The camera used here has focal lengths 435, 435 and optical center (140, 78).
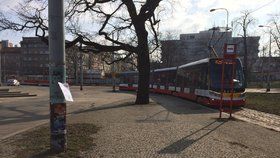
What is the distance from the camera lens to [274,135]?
12938 millimetres

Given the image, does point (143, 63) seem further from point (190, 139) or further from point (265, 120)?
point (190, 139)

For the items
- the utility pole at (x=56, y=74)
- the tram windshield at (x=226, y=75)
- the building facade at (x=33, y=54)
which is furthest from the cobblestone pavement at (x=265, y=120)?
the building facade at (x=33, y=54)

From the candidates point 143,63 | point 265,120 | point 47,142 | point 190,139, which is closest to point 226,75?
point 143,63

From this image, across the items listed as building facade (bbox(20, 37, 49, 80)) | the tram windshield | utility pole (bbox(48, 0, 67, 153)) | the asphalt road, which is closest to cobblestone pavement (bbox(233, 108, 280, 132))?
the tram windshield

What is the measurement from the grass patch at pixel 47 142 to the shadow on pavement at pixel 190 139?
1.85 metres

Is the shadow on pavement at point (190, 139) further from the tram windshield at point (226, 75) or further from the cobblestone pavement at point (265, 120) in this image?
the tram windshield at point (226, 75)

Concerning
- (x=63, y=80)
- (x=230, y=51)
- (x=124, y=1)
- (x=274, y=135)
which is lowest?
(x=274, y=135)

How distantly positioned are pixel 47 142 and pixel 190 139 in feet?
12.1

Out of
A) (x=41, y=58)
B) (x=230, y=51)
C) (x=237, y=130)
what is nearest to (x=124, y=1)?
(x=230, y=51)

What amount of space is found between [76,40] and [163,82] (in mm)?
20279

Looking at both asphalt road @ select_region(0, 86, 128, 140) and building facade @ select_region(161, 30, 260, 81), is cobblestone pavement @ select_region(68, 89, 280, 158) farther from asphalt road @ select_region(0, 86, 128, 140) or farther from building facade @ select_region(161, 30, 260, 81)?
building facade @ select_region(161, 30, 260, 81)

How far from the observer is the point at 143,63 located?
2795 centimetres

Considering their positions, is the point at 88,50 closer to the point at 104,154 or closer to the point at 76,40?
the point at 76,40

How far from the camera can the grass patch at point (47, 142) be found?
30.1 ft
